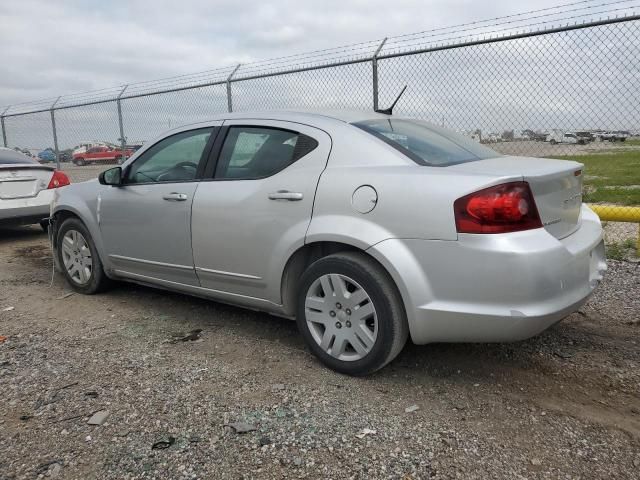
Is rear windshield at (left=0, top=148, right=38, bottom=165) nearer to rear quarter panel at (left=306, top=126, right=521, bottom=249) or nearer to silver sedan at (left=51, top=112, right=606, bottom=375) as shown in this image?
silver sedan at (left=51, top=112, right=606, bottom=375)

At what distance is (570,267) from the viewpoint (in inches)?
108

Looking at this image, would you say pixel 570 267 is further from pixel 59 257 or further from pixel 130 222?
pixel 59 257

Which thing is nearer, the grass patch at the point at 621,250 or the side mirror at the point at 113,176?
the side mirror at the point at 113,176

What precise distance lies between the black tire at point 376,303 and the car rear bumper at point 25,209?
5764mm

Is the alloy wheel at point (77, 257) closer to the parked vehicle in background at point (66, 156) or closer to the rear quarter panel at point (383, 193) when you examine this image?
the rear quarter panel at point (383, 193)

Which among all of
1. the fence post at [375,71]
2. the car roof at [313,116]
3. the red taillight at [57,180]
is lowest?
the red taillight at [57,180]

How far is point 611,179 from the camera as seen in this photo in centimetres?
1155

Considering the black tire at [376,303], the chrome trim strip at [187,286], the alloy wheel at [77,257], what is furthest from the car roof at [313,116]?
the alloy wheel at [77,257]

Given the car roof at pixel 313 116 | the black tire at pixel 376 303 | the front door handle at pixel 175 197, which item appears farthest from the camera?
the front door handle at pixel 175 197

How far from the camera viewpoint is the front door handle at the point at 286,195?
10.6 ft

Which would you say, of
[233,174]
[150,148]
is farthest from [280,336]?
[150,148]

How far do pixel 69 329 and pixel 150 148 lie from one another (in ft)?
4.93

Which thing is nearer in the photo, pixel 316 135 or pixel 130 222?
pixel 316 135

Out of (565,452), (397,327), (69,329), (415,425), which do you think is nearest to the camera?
(565,452)
